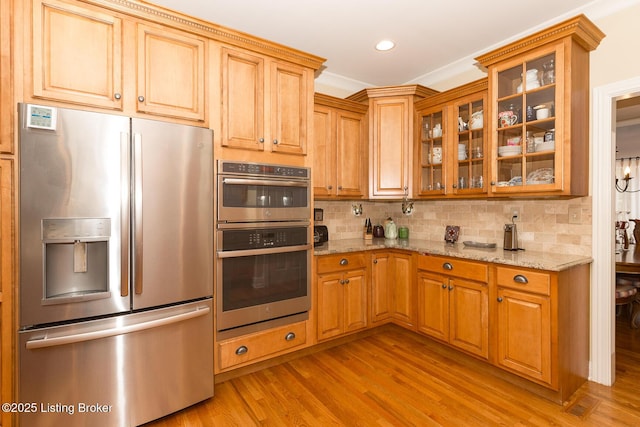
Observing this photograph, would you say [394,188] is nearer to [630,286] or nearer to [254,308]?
[254,308]

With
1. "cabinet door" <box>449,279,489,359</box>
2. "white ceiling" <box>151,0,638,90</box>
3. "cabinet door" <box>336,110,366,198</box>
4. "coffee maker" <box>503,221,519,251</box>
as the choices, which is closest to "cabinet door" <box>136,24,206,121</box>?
"white ceiling" <box>151,0,638,90</box>

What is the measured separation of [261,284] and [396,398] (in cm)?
124

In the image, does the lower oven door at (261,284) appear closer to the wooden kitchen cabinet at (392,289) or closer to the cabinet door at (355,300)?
the cabinet door at (355,300)

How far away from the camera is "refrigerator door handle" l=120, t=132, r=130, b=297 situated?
1773 mm

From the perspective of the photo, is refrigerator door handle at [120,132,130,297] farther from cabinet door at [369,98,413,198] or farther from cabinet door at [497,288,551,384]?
cabinet door at [497,288,551,384]

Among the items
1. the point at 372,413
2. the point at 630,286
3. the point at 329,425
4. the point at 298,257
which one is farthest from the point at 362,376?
the point at 630,286

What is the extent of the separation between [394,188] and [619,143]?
505 centimetres

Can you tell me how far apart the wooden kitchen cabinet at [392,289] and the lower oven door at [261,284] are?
2.65 ft

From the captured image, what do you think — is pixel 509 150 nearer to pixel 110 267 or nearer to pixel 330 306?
pixel 330 306

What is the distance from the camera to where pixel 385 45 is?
285 cm

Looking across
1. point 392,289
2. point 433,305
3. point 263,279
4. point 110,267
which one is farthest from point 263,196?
point 433,305

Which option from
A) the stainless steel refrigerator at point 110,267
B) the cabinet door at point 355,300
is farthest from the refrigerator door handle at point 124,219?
the cabinet door at point 355,300

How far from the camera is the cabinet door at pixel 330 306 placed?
9.11 ft

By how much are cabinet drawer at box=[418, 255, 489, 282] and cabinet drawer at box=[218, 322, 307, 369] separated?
49.2 inches
